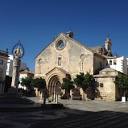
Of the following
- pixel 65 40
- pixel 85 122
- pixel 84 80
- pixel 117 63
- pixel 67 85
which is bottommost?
pixel 85 122

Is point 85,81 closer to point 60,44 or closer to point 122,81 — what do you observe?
point 122,81

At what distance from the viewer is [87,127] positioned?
61.9ft

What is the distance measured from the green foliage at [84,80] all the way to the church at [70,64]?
1.46m

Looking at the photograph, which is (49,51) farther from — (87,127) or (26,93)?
(87,127)

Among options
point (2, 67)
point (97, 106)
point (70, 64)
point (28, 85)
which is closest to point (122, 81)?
point (70, 64)

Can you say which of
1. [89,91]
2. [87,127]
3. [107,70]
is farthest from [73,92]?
[87,127]

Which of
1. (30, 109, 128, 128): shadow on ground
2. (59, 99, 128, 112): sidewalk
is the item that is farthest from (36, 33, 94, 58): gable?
(30, 109, 128, 128): shadow on ground

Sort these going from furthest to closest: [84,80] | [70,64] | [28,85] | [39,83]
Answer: [28,85] < [39,83] < [70,64] < [84,80]

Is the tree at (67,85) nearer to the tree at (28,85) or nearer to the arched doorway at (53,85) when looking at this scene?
the arched doorway at (53,85)

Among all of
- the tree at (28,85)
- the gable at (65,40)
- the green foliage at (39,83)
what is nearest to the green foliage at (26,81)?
the tree at (28,85)

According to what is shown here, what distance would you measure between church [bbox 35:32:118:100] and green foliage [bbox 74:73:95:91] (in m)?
1.46

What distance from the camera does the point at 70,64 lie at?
6194 cm

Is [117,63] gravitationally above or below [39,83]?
above

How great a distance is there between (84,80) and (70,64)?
825cm
